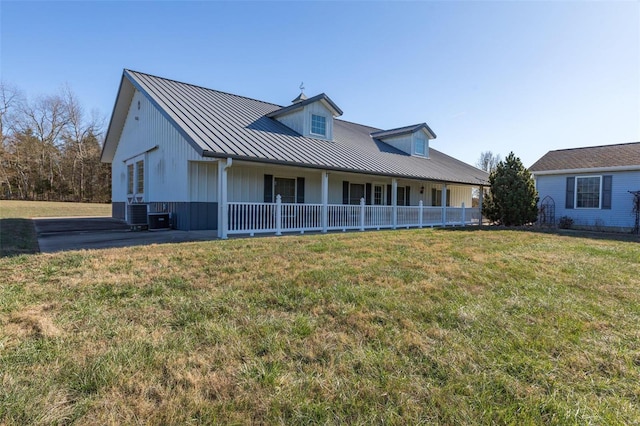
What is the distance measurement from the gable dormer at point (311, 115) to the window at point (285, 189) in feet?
7.39

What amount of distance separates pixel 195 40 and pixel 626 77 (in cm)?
1525

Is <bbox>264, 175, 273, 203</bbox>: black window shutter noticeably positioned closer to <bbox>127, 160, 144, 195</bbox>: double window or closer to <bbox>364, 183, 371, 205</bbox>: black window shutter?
<bbox>364, 183, 371, 205</bbox>: black window shutter

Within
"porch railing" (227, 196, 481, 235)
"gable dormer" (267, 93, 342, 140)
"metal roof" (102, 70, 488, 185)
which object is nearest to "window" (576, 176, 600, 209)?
"metal roof" (102, 70, 488, 185)

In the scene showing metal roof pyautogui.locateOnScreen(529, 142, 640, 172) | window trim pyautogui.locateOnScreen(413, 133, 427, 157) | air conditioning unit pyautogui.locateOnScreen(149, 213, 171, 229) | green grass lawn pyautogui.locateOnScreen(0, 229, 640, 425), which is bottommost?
green grass lawn pyautogui.locateOnScreen(0, 229, 640, 425)

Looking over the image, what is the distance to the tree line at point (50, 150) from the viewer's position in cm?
3694

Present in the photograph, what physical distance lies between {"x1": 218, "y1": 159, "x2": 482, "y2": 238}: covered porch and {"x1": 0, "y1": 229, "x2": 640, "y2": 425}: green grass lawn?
15.3ft

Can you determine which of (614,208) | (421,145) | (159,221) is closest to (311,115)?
(159,221)

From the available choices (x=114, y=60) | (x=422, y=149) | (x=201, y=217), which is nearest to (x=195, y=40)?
(x=201, y=217)

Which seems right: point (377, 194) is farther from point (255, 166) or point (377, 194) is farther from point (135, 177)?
point (135, 177)

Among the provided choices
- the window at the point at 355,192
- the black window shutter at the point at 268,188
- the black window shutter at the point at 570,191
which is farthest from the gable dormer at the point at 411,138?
the black window shutter at the point at 268,188

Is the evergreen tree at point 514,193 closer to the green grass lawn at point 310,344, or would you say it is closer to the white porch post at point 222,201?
the green grass lawn at point 310,344

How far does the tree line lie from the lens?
3694 centimetres

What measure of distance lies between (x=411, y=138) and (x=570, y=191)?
8331 mm

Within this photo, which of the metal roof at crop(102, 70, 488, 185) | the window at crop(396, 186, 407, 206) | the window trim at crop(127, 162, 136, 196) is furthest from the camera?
the window at crop(396, 186, 407, 206)
